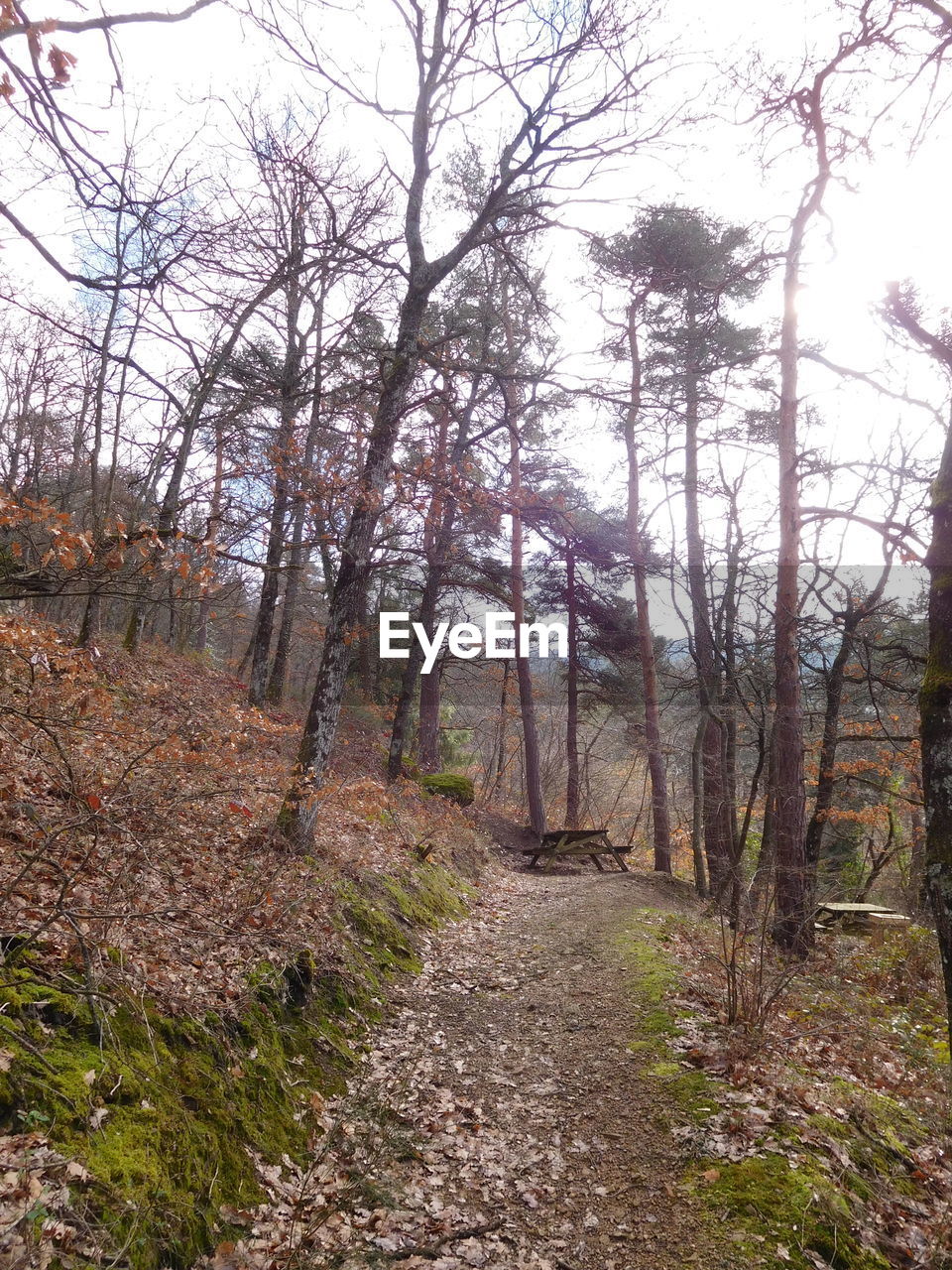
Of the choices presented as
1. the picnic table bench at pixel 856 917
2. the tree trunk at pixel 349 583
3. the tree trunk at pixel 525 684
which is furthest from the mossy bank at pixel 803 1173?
the tree trunk at pixel 525 684

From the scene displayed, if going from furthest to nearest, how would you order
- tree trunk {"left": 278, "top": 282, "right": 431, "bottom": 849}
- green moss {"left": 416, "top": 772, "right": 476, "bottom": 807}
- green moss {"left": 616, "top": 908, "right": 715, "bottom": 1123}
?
green moss {"left": 416, "top": 772, "right": 476, "bottom": 807}, tree trunk {"left": 278, "top": 282, "right": 431, "bottom": 849}, green moss {"left": 616, "top": 908, "right": 715, "bottom": 1123}

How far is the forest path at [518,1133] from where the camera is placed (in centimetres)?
323

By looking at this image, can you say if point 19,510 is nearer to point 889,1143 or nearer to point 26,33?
point 26,33

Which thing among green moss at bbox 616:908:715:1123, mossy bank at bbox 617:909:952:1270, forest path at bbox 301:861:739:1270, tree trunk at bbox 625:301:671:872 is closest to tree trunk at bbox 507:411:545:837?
tree trunk at bbox 625:301:671:872

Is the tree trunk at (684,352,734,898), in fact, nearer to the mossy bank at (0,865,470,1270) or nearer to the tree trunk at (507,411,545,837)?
the tree trunk at (507,411,545,837)

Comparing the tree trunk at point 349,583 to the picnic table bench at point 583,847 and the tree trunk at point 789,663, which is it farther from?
the picnic table bench at point 583,847

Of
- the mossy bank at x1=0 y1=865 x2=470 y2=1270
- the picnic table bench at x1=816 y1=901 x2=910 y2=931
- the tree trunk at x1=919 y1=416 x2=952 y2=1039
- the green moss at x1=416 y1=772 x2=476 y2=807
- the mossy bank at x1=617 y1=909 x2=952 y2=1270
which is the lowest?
the picnic table bench at x1=816 y1=901 x2=910 y2=931

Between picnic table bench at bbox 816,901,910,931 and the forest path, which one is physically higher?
the forest path

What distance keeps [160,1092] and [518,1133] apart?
2.21m

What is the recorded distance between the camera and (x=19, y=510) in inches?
129

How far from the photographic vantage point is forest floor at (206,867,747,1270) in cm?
321

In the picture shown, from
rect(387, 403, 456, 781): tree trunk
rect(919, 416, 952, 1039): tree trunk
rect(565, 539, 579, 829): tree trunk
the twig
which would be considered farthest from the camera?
rect(565, 539, 579, 829): tree trunk

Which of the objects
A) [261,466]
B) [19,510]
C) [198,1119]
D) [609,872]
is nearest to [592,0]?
[261,466]

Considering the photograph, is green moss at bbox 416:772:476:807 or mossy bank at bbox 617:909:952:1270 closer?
mossy bank at bbox 617:909:952:1270
